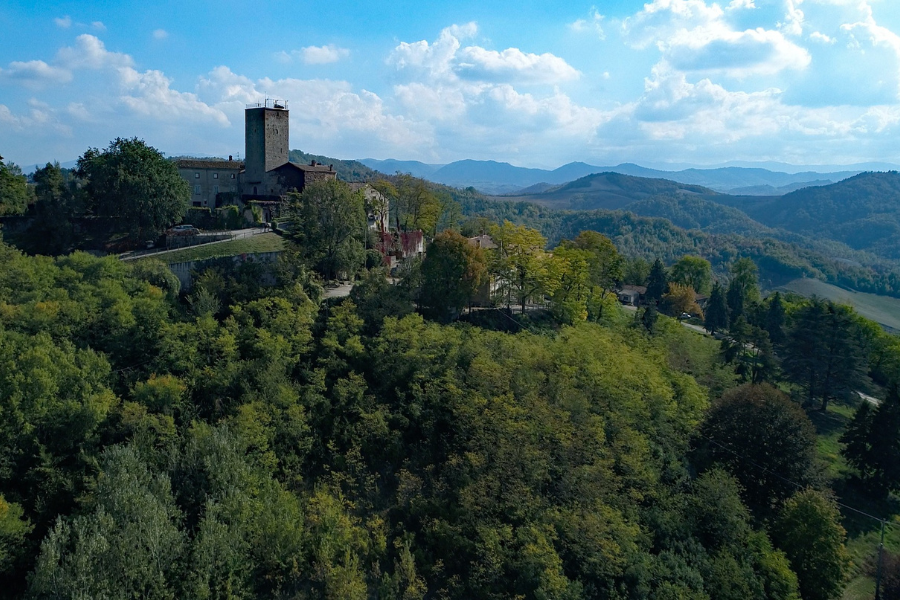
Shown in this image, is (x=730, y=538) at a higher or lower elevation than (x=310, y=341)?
lower

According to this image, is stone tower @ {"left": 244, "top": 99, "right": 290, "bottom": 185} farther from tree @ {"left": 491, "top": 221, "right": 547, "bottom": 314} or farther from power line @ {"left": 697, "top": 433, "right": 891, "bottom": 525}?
power line @ {"left": 697, "top": 433, "right": 891, "bottom": 525}

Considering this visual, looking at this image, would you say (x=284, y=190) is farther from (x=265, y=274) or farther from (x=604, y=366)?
(x=604, y=366)

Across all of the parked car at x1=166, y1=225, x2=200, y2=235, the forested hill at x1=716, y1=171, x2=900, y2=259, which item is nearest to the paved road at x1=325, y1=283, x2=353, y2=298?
the parked car at x1=166, y1=225, x2=200, y2=235

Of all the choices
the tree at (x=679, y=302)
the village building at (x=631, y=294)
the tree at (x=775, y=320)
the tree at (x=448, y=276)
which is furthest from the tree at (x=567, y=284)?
the tree at (x=679, y=302)

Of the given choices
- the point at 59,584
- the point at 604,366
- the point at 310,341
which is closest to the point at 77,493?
the point at 59,584

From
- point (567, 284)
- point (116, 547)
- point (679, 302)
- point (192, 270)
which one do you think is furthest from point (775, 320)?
point (116, 547)

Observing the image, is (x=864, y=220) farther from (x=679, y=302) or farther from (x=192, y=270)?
(x=192, y=270)

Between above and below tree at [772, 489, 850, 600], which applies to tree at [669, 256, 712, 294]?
above
